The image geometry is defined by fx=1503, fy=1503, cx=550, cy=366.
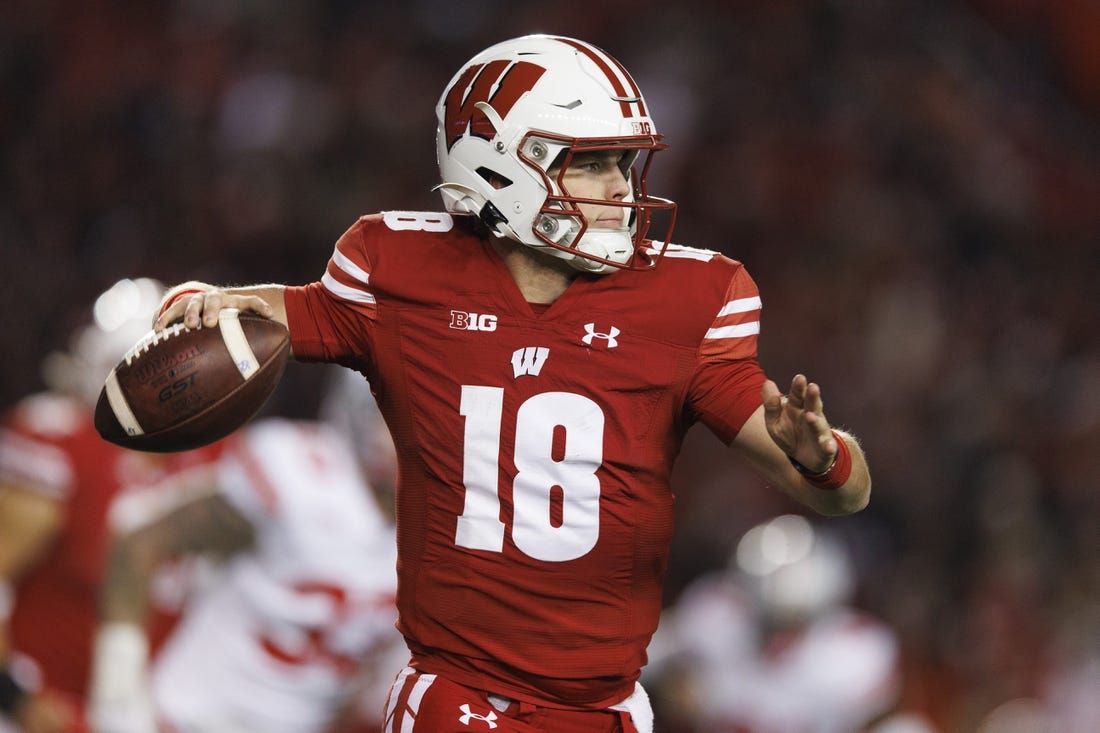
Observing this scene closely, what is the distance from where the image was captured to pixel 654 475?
2.76 meters

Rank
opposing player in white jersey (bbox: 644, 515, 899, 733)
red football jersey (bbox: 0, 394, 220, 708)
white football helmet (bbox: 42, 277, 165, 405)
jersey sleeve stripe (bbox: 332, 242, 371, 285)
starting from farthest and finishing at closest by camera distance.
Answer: opposing player in white jersey (bbox: 644, 515, 899, 733)
white football helmet (bbox: 42, 277, 165, 405)
red football jersey (bbox: 0, 394, 220, 708)
jersey sleeve stripe (bbox: 332, 242, 371, 285)

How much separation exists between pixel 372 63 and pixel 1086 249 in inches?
174

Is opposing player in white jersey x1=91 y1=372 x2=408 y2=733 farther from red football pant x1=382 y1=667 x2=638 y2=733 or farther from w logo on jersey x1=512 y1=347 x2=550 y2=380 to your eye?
w logo on jersey x1=512 y1=347 x2=550 y2=380

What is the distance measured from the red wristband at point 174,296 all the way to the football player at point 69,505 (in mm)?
1597

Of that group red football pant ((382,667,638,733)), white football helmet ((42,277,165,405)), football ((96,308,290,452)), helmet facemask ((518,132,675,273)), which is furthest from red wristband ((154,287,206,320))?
white football helmet ((42,277,165,405))

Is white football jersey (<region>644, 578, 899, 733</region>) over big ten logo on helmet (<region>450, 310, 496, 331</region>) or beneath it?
beneath

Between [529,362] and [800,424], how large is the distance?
1.67ft

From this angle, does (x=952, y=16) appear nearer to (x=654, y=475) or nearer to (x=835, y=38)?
(x=835, y=38)

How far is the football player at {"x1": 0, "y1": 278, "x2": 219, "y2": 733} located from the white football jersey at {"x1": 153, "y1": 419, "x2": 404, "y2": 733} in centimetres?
27

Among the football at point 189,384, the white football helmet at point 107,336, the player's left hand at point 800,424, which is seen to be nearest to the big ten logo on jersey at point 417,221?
the football at point 189,384

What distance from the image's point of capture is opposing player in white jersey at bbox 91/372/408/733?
4414mm

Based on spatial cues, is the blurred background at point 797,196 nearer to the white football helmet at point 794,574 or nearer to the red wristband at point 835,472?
the white football helmet at point 794,574

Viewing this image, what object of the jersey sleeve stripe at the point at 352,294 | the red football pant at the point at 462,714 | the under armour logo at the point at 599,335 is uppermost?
the under armour logo at the point at 599,335

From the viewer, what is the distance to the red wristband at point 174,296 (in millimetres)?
2816
